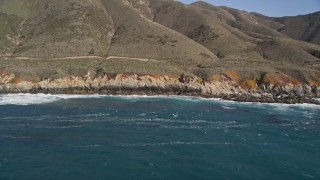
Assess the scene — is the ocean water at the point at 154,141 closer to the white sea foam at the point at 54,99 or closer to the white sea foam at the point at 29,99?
the white sea foam at the point at 29,99

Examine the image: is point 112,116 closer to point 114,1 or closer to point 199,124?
point 199,124

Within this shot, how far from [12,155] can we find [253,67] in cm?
9171

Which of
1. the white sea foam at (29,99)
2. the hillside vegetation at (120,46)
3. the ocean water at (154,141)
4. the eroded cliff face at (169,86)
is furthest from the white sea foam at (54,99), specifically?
the hillside vegetation at (120,46)

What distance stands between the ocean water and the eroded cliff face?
1944cm

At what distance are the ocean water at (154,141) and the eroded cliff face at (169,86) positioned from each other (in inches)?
765

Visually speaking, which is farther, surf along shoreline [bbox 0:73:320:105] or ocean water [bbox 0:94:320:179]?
surf along shoreline [bbox 0:73:320:105]

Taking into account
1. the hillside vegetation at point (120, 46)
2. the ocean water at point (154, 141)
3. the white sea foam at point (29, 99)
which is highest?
the hillside vegetation at point (120, 46)

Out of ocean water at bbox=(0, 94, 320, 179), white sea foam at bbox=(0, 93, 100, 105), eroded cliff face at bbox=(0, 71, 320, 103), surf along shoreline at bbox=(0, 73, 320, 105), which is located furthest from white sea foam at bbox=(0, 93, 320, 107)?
eroded cliff face at bbox=(0, 71, 320, 103)

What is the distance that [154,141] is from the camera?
47.1m

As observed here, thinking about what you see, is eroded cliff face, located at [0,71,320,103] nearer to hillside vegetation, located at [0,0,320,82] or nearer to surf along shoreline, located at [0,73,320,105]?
surf along shoreline, located at [0,73,320,105]

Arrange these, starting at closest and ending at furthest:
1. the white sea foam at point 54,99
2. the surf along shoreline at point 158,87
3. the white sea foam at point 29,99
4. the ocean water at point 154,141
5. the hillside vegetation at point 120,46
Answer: the ocean water at point 154,141
the white sea foam at point 29,99
the white sea foam at point 54,99
the surf along shoreline at point 158,87
the hillside vegetation at point 120,46

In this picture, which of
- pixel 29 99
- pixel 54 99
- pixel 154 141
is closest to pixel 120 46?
pixel 54 99

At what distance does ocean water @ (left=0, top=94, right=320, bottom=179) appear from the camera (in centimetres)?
3616

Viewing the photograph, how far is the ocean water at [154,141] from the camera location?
1423 inches
